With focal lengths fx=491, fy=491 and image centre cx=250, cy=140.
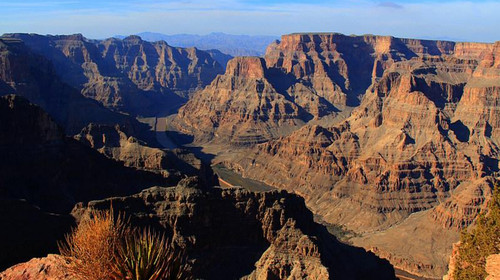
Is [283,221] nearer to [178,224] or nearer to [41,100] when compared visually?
[178,224]

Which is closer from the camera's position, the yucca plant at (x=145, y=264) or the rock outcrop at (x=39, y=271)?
the yucca plant at (x=145, y=264)

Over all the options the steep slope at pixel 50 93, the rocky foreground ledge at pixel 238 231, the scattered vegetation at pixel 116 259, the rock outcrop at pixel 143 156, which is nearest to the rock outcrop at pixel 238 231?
the rocky foreground ledge at pixel 238 231

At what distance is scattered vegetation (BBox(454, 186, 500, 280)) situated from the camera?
136ft

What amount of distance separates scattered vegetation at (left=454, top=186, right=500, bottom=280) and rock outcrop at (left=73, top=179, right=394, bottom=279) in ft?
43.8

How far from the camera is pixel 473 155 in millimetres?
123500

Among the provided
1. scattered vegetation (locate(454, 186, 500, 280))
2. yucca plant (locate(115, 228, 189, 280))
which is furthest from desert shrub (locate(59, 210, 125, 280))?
scattered vegetation (locate(454, 186, 500, 280))

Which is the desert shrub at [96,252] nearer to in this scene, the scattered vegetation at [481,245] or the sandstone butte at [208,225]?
the sandstone butte at [208,225]

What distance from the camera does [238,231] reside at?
58.3 m

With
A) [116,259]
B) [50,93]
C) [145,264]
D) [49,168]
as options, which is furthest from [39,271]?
[50,93]

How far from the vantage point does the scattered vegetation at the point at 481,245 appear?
4134 centimetres

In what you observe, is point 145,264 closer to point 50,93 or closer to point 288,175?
point 288,175

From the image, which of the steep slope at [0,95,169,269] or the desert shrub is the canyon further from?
the desert shrub

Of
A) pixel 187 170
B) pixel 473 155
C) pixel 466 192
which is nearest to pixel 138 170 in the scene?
pixel 187 170

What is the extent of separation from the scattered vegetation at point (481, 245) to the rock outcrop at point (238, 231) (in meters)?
13.3
